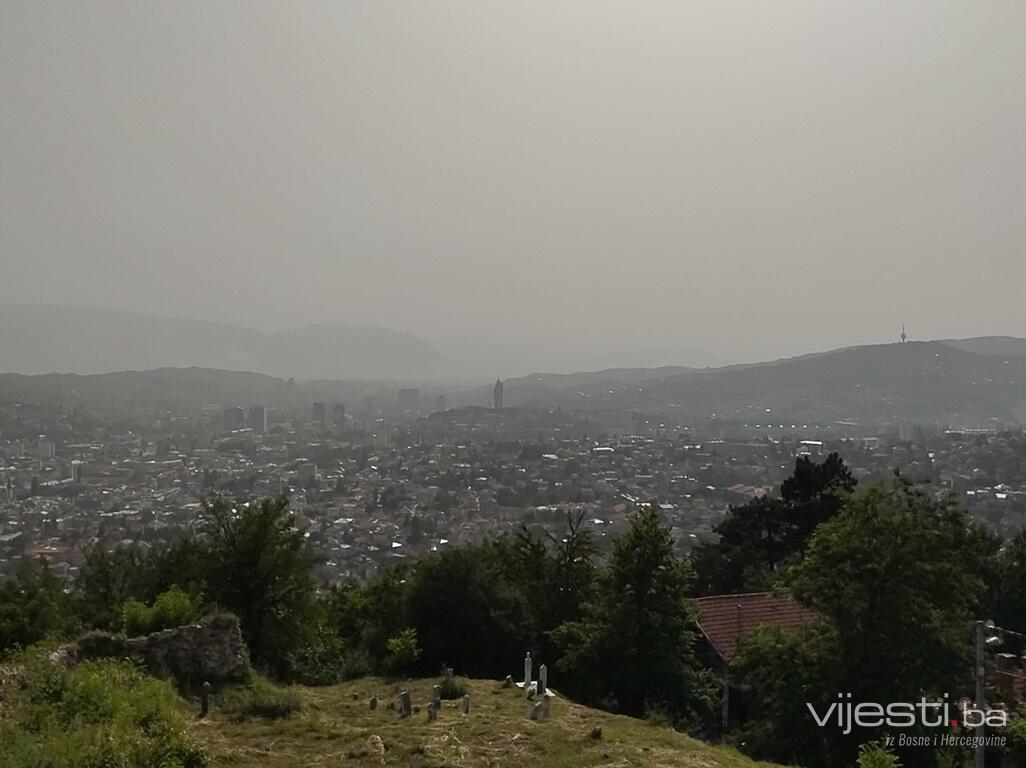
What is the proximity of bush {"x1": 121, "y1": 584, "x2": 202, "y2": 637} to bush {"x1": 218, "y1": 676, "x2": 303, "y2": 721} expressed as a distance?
2.38 metres

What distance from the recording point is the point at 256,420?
120m

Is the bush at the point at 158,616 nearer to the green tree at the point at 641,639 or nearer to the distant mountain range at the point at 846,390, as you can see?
the green tree at the point at 641,639

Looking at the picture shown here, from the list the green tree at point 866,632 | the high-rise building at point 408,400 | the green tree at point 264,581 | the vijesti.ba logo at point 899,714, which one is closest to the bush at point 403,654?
the green tree at point 264,581

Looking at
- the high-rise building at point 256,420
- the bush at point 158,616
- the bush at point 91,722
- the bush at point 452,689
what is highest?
the bush at point 91,722

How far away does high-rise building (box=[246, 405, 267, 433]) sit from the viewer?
385 feet

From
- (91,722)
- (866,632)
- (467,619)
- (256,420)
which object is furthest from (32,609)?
(256,420)

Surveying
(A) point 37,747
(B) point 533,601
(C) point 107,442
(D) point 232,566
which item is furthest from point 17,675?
(C) point 107,442

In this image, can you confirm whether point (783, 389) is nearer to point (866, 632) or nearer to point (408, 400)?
point (408, 400)

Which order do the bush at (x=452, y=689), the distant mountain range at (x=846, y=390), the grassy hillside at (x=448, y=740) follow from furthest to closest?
the distant mountain range at (x=846, y=390)
the bush at (x=452, y=689)
the grassy hillside at (x=448, y=740)

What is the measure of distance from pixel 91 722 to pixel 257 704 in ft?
9.85

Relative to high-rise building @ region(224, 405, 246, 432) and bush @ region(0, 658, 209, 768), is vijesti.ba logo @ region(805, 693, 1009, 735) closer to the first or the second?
bush @ region(0, 658, 209, 768)

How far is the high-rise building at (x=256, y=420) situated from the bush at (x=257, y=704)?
109 m

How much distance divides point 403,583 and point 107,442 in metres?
89.3

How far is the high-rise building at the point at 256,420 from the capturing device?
385 ft
